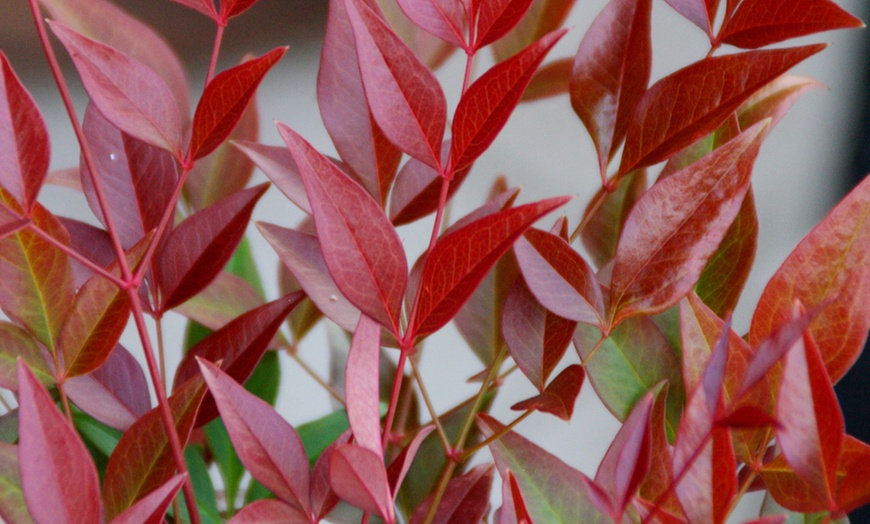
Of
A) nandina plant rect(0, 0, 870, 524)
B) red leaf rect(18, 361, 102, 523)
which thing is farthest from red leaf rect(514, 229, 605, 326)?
red leaf rect(18, 361, 102, 523)

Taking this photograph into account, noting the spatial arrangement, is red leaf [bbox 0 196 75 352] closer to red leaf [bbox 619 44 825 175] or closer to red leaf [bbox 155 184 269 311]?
red leaf [bbox 155 184 269 311]

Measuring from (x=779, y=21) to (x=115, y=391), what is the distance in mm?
216

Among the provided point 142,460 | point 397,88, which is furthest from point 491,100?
point 142,460

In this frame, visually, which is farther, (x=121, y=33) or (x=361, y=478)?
(x=121, y=33)

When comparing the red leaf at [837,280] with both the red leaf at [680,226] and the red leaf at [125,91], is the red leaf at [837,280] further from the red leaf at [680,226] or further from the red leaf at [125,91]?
the red leaf at [125,91]

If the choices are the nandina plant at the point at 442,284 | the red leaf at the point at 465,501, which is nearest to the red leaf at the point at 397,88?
the nandina plant at the point at 442,284

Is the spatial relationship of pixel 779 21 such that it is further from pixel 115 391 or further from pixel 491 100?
pixel 115 391

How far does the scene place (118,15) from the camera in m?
0.28

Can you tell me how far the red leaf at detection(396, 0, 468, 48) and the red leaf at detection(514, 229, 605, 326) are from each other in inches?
2.1

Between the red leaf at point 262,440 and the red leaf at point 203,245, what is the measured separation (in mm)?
56

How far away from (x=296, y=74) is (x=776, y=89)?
0.49 m

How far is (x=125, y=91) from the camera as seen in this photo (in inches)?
7.0

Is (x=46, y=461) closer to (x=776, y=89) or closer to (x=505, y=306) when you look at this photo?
(x=505, y=306)

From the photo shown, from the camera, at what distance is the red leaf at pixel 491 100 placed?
0.16 m
